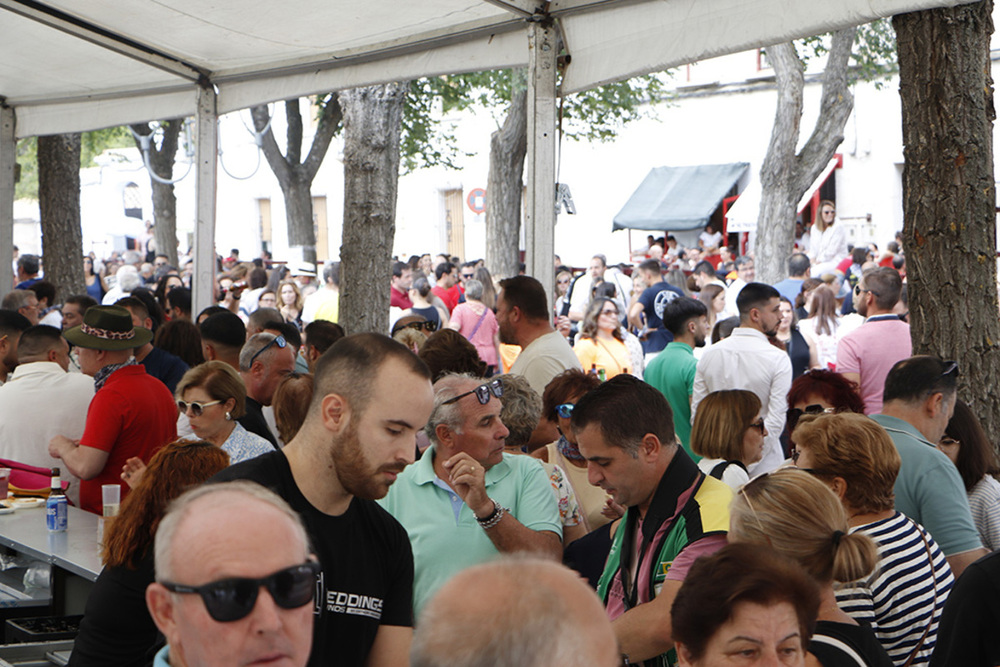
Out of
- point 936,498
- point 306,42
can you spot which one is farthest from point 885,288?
point 306,42

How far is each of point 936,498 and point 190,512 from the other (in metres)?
3.06

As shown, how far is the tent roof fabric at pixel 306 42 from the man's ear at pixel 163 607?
13.4 ft

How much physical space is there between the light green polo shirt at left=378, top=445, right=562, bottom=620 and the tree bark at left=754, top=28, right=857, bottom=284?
599 inches

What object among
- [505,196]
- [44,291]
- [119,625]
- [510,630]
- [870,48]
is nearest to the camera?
[510,630]

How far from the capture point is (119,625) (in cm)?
320

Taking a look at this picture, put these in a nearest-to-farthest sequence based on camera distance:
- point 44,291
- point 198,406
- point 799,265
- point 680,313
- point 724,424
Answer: point 724,424, point 198,406, point 680,313, point 44,291, point 799,265

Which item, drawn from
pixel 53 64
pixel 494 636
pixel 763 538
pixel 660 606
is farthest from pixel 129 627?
pixel 53 64

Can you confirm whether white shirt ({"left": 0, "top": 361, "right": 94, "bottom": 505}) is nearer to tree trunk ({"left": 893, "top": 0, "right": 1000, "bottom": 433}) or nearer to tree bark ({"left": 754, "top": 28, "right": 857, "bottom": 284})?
tree trunk ({"left": 893, "top": 0, "right": 1000, "bottom": 433})

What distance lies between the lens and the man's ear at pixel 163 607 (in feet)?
6.27

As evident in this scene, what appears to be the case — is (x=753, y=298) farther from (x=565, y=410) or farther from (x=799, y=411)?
(x=565, y=410)

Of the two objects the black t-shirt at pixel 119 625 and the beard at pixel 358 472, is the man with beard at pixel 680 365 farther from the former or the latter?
the beard at pixel 358 472

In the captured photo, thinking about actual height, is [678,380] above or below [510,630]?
below

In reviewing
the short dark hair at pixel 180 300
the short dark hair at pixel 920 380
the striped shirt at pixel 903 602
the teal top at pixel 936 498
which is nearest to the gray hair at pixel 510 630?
the striped shirt at pixel 903 602

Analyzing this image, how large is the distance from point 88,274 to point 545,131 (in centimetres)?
1837
